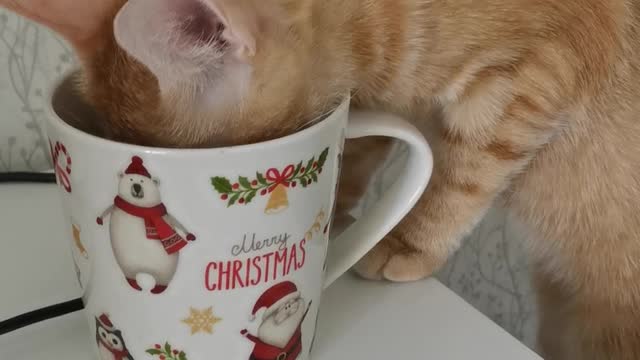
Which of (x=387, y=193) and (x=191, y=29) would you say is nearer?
(x=191, y=29)

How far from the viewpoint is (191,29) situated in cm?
39

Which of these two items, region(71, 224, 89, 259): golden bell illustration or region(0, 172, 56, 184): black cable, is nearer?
region(71, 224, 89, 259): golden bell illustration

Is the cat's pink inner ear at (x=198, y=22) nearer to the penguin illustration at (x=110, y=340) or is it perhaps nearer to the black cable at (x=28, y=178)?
the penguin illustration at (x=110, y=340)

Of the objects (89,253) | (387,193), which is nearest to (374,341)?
(387,193)

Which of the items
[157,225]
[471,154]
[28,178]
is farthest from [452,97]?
[28,178]

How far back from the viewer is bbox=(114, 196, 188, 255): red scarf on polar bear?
0.38 meters

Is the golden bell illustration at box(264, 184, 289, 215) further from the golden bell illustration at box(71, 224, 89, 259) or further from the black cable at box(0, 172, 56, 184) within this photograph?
the black cable at box(0, 172, 56, 184)

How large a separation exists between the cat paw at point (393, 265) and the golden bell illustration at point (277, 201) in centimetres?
21

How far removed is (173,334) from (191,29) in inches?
6.6

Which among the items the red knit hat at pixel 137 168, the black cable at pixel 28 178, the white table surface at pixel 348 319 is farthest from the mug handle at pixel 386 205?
the black cable at pixel 28 178

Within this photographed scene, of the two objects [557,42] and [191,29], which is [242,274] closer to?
[191,29]

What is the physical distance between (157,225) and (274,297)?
84 mm

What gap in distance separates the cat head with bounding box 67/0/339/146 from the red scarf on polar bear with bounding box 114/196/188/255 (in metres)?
0.07

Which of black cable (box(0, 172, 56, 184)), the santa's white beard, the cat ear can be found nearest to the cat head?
the cat ear
